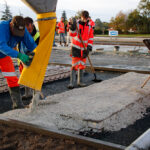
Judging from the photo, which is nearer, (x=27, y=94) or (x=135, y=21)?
(x=27, y=94)

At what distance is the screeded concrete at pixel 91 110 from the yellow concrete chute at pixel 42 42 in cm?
57

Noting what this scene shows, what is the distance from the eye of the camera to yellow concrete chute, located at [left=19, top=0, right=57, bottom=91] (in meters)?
3.44

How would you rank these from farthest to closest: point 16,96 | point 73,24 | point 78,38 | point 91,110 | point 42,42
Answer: point 78,38 < point 73,24 < point 16,96 < point 91,110 < point 42,42

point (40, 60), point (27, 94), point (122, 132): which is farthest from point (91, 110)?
point (27, 94)

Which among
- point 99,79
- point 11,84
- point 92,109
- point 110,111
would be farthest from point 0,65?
point 99,79

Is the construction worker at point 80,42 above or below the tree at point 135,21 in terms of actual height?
below

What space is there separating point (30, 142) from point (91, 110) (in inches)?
50.3

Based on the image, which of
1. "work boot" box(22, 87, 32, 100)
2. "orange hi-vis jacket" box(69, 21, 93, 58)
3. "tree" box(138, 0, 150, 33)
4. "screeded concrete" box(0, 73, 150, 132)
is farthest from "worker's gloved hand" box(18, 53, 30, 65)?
"tree" box(138, 0, 150, 33)

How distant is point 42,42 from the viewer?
3645mm

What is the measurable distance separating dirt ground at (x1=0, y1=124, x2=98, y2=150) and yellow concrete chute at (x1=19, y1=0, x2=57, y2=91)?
2.55ft

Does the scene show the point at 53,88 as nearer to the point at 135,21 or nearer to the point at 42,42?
the point at 42,42

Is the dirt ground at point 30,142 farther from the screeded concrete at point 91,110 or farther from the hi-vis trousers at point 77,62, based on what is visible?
the hi-vis trousers at point 77,62

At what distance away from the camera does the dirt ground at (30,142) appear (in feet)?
9.45

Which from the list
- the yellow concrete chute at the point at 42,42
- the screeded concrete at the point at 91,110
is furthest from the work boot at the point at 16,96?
the yellow concrete chute at the point at 42,42
